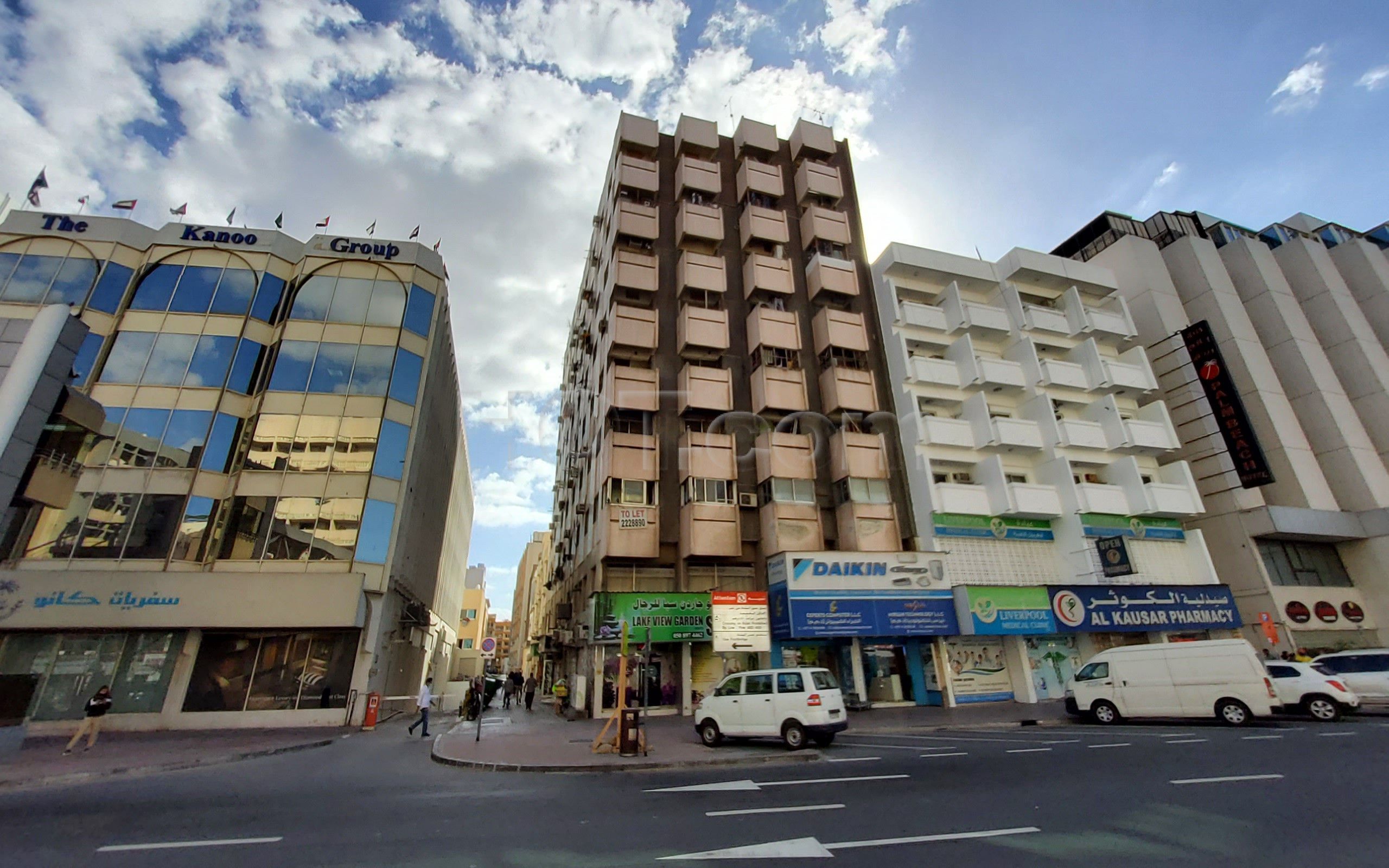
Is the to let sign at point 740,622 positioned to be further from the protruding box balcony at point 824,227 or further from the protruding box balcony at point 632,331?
the protruding box balcony at point 824,227

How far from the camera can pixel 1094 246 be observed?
41.8 meters

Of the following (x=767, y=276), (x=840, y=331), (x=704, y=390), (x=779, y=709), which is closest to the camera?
(x=779, y=709)

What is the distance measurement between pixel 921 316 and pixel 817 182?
1142 centimetres

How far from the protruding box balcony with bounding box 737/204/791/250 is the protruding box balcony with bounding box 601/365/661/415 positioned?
11258 millimetres

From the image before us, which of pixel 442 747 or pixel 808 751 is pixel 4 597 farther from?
pixel 808 751

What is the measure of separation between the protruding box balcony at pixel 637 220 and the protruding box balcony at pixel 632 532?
51.4 feet

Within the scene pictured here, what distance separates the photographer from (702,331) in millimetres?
29344

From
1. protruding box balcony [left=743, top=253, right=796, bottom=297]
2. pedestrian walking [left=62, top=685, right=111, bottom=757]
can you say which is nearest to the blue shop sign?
protruding box balcony [left=743, top=253, right=796, bottom=297]

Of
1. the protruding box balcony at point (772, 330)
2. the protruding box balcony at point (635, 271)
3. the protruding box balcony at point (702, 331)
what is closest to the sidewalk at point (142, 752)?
the protruding box balcony at point (702, 331)

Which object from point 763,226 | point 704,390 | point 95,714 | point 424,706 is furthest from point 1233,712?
point 95,714

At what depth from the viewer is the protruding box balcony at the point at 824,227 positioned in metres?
34.0

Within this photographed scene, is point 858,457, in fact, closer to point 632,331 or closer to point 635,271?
point 632,331

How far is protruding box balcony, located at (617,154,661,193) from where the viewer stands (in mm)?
32562

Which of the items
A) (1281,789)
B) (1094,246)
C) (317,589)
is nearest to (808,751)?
(1281,789)
